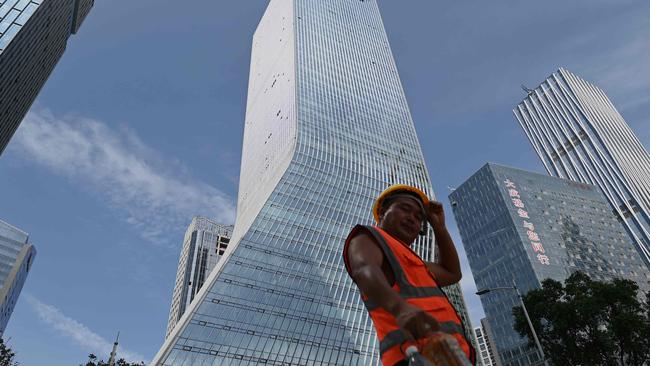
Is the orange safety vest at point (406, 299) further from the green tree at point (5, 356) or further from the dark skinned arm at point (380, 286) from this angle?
the green tree at point (5, 356)

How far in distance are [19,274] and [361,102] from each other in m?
88.5

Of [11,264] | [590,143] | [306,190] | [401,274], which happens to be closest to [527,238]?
[306,190]

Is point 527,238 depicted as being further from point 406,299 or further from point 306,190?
point 406,299

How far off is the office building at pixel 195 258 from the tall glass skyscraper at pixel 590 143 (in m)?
91.8

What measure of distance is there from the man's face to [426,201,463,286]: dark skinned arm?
0.42 ft

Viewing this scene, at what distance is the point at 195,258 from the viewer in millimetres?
108375

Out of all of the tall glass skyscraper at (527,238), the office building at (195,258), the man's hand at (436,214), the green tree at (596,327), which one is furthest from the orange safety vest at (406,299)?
the office building at (195,258)

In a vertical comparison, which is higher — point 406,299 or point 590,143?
point 590,143

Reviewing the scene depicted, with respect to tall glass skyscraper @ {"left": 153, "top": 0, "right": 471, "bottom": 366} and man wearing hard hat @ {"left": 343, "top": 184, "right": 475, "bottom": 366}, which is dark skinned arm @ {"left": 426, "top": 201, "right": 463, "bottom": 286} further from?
tall glass skyscraper @ {"left": 153, "top": 0, "right": 471, "bottom": 366}

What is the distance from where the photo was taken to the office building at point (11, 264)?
90.1 metres

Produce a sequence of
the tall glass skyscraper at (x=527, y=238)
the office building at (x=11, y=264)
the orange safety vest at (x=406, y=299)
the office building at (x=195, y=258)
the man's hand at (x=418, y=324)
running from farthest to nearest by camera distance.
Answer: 1. the office building at (x=195, y=258)
2. the office building at (x=11, y=264)
3. the tall glass skyscraper at (x=527, y=238)
4. the orange safety vest at (x=406, y=299)
5. the man's hand at (x=418, y=324)

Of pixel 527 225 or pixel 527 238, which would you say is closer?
pixel 527 238

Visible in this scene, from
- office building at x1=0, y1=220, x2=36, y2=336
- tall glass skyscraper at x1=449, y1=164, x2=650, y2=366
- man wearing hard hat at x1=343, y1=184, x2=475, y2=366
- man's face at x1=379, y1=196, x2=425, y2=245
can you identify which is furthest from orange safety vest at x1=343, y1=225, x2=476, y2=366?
office building at x1=0, y1=220, x2=36, y2=336

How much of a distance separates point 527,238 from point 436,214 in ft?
220
